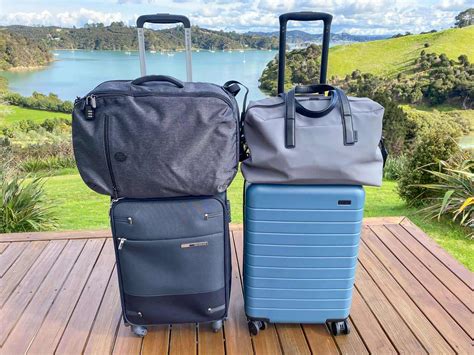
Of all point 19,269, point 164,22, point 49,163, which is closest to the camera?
point 164,22

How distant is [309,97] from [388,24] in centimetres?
308

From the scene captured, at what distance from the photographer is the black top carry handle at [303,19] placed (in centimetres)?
137

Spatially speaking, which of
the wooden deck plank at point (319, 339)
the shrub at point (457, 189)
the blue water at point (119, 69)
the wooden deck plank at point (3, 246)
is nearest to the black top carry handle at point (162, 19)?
the blue water at point (119, 69)

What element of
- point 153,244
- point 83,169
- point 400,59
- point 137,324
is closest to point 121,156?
point 83,169

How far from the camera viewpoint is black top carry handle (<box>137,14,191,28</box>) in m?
1.42

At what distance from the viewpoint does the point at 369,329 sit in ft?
5.08

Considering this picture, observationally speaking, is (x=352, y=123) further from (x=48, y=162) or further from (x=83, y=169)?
(x=48, y=162)

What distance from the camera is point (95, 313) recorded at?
5.43 ft

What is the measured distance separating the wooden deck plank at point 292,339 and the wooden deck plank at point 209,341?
0.76 ft

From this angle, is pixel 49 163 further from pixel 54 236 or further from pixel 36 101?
pixel 54 236

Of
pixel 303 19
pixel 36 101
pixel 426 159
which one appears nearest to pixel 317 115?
pixel 303 19

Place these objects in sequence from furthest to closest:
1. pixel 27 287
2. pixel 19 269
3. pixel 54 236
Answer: pixel 54 236, pixel 19 269, pixel 27 287

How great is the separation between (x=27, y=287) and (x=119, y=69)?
291 centimetres

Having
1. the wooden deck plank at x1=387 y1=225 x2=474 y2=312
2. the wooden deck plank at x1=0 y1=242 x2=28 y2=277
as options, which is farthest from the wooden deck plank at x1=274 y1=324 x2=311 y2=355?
the wooden deck plank at x1=0 y1=242 x2=28 y2=277
